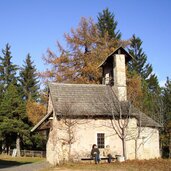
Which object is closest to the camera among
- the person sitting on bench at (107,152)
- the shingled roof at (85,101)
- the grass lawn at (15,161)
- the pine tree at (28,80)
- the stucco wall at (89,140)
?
the person sitting on bench at (107,152)

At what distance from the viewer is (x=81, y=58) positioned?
34.0 metres

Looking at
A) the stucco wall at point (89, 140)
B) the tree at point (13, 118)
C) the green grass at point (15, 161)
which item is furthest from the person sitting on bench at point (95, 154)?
the tree at point (13, 118)

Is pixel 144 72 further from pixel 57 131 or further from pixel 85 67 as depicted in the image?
pixel 57 131

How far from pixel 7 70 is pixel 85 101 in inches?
1213

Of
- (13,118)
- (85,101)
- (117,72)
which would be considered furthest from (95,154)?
(13,118)

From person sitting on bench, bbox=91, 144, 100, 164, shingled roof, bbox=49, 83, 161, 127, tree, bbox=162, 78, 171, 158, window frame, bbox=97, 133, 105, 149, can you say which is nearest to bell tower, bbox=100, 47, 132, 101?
shingled roof, bbox=49, 83, 161, 127

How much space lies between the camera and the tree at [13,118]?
1516 inches

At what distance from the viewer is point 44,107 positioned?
105 ft

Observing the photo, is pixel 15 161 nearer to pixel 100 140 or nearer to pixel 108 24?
pixel 100 140

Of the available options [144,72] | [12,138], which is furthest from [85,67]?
[144,72]

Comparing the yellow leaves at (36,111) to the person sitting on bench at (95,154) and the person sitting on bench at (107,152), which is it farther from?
the person sitting on bench at (95,154)

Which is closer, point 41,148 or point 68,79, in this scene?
point 68,79

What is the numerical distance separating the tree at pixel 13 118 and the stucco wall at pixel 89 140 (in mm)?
15686

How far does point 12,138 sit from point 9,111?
4612mm
